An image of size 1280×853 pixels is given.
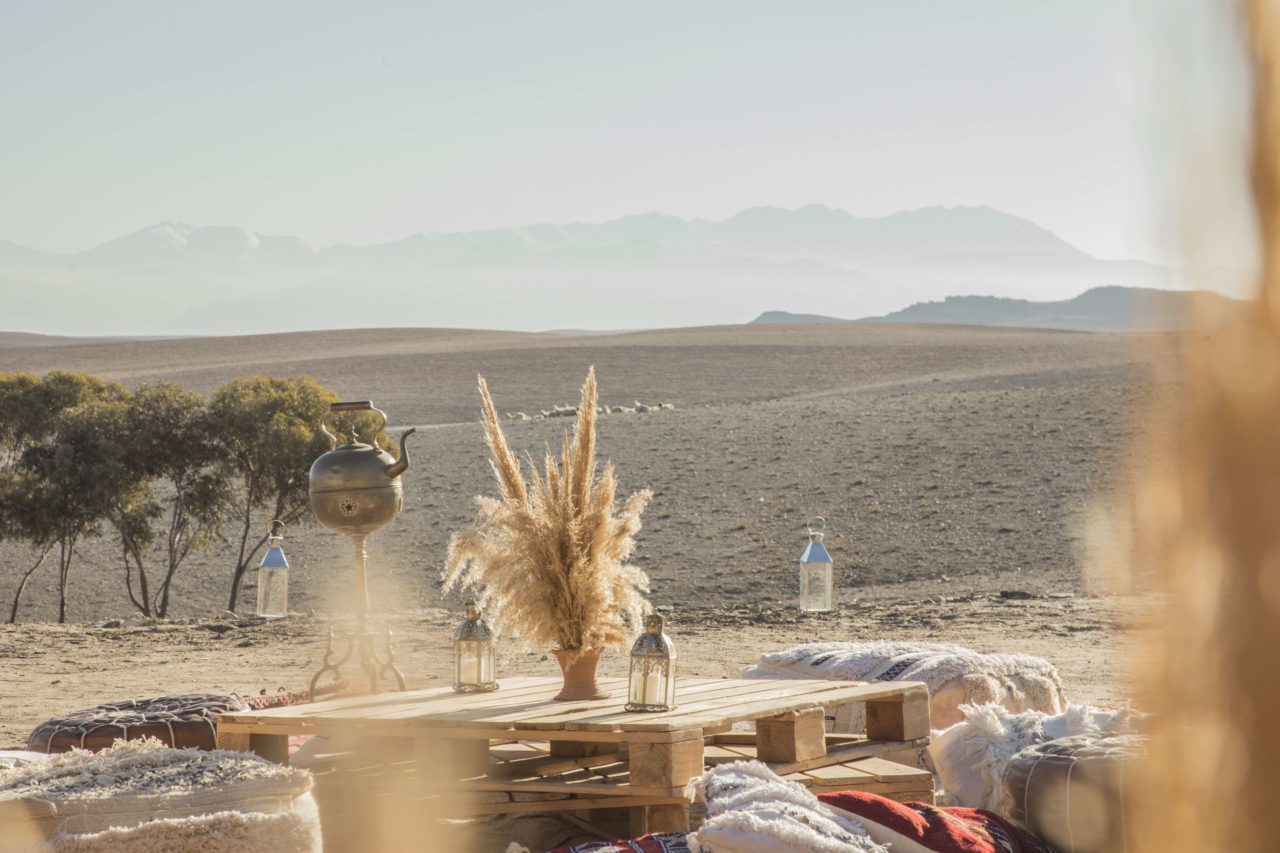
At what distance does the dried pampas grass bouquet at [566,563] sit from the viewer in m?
4.39

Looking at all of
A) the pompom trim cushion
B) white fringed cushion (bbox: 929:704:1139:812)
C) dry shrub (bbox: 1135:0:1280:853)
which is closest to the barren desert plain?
dry shrub (bbox: 1135:0:1280:853)

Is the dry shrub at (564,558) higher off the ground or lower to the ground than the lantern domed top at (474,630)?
higher

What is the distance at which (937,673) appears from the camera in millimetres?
5551

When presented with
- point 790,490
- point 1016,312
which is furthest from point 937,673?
point 1016,312

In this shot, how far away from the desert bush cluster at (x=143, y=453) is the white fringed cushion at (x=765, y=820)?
14.9 meters

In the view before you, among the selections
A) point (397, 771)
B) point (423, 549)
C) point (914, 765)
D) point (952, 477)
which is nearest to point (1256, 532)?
point (397, 771)

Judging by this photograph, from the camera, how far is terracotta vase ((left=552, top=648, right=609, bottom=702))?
445cm

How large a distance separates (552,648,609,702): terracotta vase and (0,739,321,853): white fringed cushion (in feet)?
4.63

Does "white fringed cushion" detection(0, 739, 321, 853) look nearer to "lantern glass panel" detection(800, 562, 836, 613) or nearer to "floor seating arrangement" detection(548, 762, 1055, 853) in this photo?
"floor seating arrangement" detection(548, 762, 1055, 853)

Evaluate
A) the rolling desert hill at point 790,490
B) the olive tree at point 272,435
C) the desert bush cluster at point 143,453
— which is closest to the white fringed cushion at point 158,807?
the rolling desert hill at point 790,490

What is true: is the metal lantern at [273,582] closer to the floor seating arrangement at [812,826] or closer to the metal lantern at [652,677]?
the metal lantern at [652,677]

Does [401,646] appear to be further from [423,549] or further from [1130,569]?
[1130,569]

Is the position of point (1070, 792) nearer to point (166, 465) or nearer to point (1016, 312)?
point (166, 465)

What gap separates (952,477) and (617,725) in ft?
67.1
